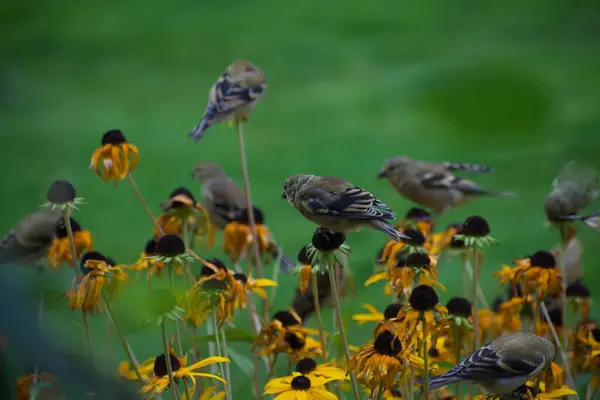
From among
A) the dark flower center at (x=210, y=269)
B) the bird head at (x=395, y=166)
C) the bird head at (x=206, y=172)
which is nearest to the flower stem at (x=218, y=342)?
the dark flower center at (x=210, y=269)

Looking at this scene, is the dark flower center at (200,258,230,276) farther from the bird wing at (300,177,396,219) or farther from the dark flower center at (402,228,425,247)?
the dark flower center at (402,228,425,247)

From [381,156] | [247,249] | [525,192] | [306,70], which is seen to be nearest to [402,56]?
[306,70]

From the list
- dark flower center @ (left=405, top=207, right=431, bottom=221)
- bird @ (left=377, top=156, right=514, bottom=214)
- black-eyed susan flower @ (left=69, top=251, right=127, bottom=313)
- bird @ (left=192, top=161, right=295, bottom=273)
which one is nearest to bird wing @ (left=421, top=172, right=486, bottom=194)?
bird @ (left=377, top=156, right=514, bottom=214)

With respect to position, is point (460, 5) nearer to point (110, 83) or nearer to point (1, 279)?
point (110, 83)

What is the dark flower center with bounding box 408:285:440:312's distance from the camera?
1233mm

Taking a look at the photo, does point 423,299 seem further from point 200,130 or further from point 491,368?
point 200,130

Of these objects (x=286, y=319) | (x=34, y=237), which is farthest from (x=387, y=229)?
(x=34, y=237)

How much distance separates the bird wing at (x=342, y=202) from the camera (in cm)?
A: 129

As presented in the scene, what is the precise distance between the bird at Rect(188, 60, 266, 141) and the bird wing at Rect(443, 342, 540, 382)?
3.22ft

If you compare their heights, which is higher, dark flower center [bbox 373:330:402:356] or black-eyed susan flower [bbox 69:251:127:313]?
black-eyed susan flower [bbox 69:251:127:313]

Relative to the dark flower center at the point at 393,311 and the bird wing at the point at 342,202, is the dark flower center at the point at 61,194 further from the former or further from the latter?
the dark flower center at the point at 393,311

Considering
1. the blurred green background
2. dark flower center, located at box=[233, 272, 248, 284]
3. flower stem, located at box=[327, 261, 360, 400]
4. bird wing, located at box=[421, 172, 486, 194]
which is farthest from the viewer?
the blurred green background

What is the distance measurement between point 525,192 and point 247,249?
2.21m

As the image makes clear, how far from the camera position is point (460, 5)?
5785 millimetres
